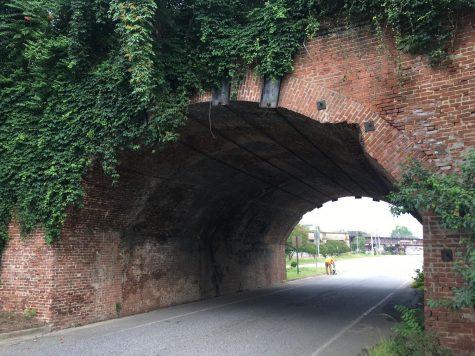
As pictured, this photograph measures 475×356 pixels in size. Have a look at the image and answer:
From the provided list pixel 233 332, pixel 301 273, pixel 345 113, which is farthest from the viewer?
pixel 301 273

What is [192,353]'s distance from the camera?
337 inches

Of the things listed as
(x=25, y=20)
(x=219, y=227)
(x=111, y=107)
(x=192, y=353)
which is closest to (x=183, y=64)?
(x=111, y=107)

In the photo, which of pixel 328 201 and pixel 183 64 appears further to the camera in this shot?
pixel 328 201

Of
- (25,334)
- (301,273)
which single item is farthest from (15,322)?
(301,273)

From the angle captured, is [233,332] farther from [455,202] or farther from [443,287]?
[455,202]

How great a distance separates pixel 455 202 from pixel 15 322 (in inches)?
391

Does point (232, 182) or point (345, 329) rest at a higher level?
point (232, 182)

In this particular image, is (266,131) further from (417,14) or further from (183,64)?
(417,14)

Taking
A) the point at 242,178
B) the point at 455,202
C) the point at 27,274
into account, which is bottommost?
the point at 27,274

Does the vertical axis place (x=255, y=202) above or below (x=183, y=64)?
below

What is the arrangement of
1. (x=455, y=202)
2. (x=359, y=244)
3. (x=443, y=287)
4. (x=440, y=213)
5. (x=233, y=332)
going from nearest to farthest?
(x=455, y=202), (x=440, y=213), (x=443, y=287), (x=233, y=332), (x=359, y=244)

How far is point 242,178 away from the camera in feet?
55.4

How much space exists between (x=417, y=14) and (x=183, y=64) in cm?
512

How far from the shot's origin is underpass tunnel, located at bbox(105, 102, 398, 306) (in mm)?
11266
